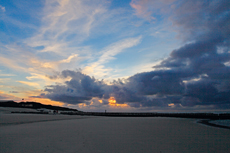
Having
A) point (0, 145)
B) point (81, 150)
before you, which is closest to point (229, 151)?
point (81, 150)

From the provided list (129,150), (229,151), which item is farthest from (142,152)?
(229,151)

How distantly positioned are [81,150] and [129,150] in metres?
3.26

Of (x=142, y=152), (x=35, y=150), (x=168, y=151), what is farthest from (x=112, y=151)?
(x=35, y=150)

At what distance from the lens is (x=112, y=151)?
11.1m

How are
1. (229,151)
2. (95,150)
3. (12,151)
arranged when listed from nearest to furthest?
(12,151), (95,150), (229,151)

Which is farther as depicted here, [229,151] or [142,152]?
[229,151]

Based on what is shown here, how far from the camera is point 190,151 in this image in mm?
11625

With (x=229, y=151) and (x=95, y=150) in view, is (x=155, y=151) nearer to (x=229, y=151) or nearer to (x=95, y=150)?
(x=95, y=150)

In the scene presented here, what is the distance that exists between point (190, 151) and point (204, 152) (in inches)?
35.7

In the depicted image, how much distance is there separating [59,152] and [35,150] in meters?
1.74

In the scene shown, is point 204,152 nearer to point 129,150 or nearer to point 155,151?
point 155,151

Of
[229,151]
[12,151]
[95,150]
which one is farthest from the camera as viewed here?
[229,151]

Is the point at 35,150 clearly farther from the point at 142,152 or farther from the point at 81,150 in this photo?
the point at 142,152

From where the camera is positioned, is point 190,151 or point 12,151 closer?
point 12,151
